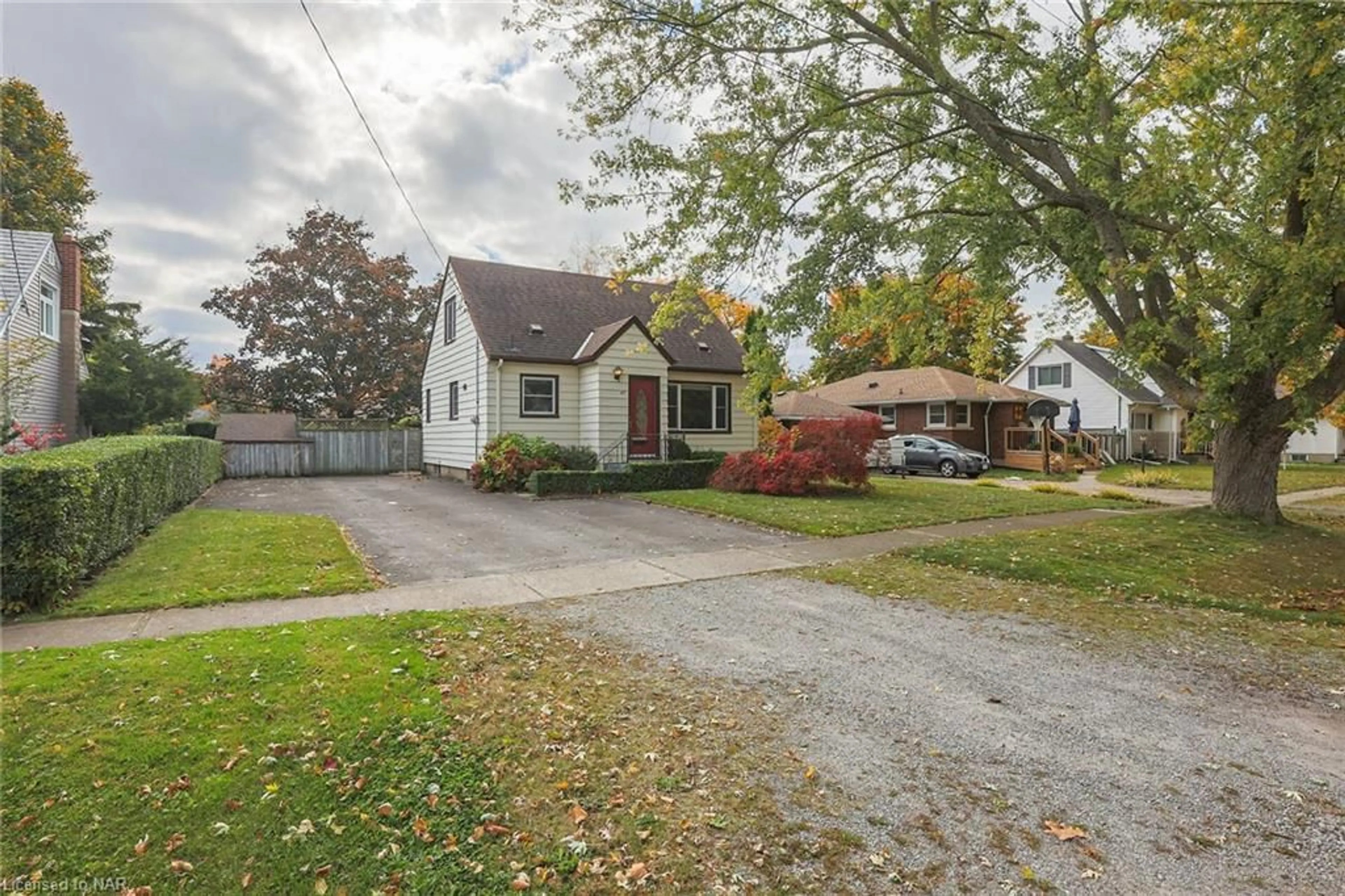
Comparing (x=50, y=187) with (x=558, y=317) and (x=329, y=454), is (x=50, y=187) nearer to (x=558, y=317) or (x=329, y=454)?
(x=329, y=454)

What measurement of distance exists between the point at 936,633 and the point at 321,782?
4667 millimetres

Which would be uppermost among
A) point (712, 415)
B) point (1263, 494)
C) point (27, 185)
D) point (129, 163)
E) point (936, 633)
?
point (27, 185)

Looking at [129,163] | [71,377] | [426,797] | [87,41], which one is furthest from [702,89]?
[71,377]

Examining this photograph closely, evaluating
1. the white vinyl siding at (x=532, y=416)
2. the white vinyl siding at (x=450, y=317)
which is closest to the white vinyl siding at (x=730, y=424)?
the white vinyl siding at (x=532, y=416)

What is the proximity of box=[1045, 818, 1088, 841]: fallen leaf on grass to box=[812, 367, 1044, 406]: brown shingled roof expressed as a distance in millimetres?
26438

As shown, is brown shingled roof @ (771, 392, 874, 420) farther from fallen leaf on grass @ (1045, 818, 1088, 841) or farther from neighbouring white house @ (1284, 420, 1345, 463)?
neighbouring white house @ (1284, 420, 1345, 463)

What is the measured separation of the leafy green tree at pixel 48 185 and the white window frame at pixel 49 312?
263 centimetres

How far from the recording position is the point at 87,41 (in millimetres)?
6977

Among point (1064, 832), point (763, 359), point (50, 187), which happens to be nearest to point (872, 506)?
point (763, 359)

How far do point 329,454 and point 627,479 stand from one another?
1448 centimetres

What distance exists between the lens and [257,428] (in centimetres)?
2880

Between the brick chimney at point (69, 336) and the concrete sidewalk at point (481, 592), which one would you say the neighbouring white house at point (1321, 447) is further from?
the brick chimney at point (69, 336)

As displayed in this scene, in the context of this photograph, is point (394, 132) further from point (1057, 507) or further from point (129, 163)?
point (1057, 507)

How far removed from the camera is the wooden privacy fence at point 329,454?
23.4 m
